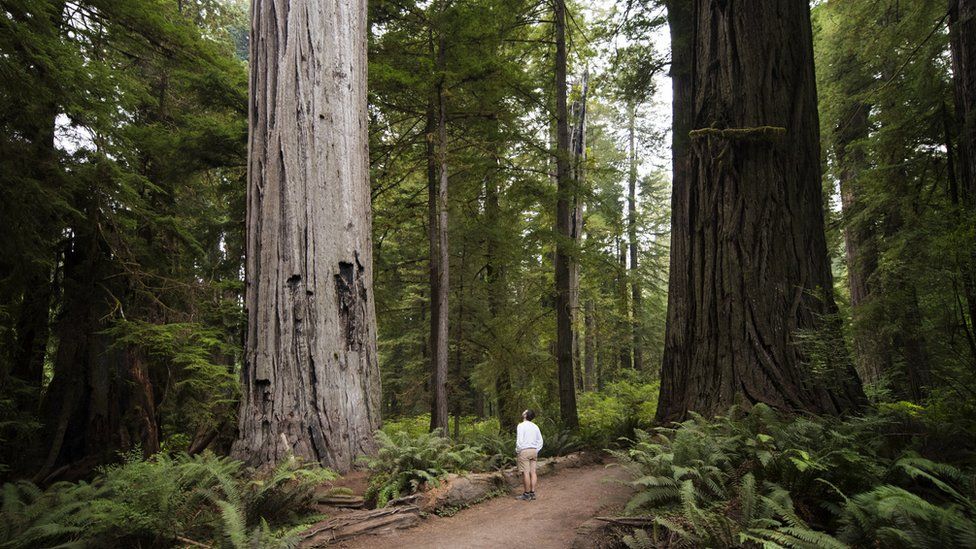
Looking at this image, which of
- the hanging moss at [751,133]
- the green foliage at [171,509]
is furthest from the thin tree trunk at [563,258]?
the green foliage at [171,509]

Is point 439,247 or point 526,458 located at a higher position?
point 439,247

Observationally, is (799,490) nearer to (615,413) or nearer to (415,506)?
(415,506)

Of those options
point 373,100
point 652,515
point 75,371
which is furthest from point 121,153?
point 652,515

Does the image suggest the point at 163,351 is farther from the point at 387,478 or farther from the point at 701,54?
the point at 701,54

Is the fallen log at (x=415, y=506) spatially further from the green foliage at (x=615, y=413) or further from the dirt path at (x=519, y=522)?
the green foliage at (x=615, y=413)

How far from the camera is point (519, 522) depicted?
15.2 feet

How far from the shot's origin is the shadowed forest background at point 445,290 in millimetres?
3629

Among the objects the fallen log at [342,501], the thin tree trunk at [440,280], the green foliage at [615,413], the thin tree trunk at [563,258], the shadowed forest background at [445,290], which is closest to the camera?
the shadowed forest background at [445,290]

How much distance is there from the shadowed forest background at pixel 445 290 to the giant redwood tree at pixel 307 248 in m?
0.06

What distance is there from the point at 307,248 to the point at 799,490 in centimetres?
507

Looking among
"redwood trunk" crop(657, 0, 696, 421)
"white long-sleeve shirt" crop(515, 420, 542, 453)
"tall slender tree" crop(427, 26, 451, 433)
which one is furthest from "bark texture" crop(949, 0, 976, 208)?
"tall slender tree" crop(427, 26, 451, 433)

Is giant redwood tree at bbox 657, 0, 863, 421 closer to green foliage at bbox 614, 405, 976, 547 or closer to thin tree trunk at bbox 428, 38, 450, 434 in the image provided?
green foliage at bbox 614, 405, 976, 547

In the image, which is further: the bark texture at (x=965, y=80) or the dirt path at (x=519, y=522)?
the bark texture at (x=965, y=80)

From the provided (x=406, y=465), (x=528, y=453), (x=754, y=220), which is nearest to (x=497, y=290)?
(x=528, y=453)
